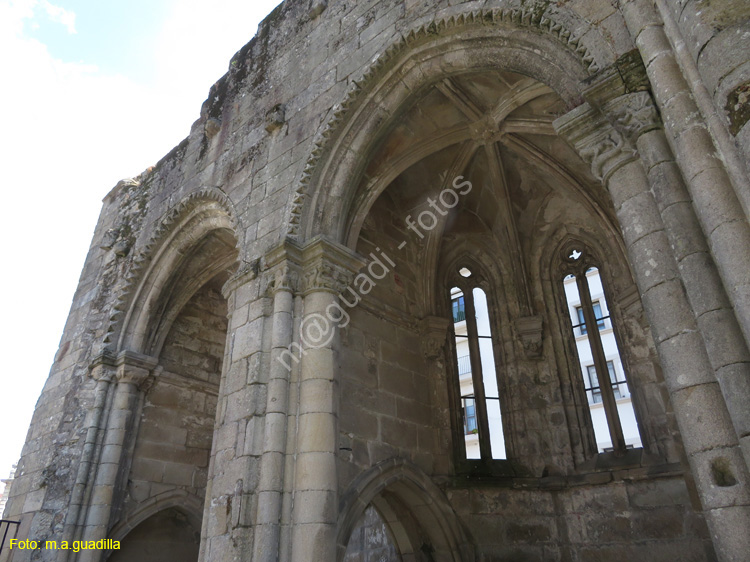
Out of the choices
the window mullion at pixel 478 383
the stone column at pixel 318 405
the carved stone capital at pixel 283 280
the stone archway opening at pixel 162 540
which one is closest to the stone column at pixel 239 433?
the carved stone capital at pixel 283 280

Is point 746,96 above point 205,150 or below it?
below

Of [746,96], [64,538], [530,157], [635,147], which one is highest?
[530,157]

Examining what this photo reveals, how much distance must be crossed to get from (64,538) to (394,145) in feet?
18.7

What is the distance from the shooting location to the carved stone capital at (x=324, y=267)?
4961 millimetres

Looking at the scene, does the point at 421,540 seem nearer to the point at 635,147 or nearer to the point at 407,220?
the point at 407,220

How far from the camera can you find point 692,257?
2.54 metres

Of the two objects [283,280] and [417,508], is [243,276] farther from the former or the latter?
[417,508]

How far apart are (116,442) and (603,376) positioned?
19.2 feet

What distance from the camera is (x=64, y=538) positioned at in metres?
6.14

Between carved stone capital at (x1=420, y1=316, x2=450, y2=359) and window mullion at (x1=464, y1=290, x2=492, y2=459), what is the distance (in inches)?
16.2

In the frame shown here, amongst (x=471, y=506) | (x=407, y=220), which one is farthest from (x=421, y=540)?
(x=407, y=220)

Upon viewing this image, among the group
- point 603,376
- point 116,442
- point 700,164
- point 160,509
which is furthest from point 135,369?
point 700,164

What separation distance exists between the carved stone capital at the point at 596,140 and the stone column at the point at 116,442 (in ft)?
19.9

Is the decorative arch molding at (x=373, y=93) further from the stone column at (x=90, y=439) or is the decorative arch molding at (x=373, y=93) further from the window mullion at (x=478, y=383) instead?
the stone column at (x=90, y=439)
